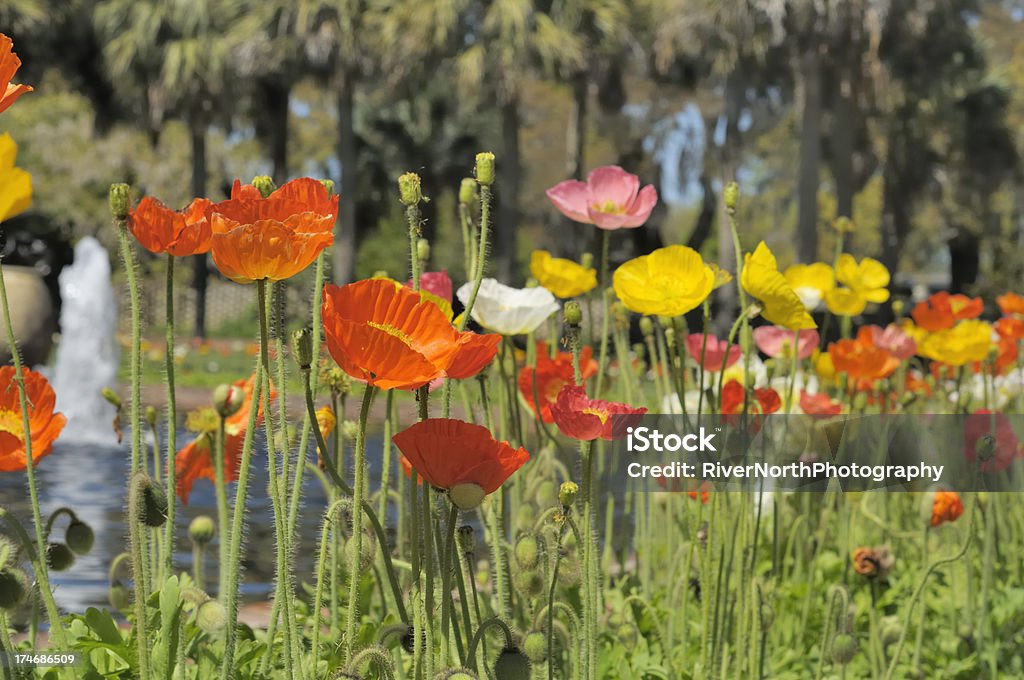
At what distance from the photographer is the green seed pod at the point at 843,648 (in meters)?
1.80

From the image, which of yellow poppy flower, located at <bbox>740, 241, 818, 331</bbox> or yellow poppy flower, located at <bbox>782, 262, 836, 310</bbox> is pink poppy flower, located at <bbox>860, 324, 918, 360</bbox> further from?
yellow poppy flower, located at <bbox>740, 241, 818, 331</bbox>

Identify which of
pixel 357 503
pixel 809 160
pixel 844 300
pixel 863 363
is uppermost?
pixel 809 160

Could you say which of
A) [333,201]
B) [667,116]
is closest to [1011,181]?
[667,116]

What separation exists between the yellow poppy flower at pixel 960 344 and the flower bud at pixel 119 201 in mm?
2141

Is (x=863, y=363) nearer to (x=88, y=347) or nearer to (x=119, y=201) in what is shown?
(x=119, y=201)

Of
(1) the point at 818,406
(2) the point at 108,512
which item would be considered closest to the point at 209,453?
(1) the point at 818,406

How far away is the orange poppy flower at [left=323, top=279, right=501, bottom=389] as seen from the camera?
1070 millimetres

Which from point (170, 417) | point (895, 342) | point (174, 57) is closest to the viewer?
point (170, 417)

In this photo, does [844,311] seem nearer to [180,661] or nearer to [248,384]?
[248,384]

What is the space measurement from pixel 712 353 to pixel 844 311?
15.8 inches

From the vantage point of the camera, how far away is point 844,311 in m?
2.85

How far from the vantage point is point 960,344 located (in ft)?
9.71

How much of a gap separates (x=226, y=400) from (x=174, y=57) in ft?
71.4

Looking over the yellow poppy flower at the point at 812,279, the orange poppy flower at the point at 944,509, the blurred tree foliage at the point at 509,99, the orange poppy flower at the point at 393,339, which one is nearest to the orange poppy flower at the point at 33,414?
the orange poppy flower at the point at 393,339
